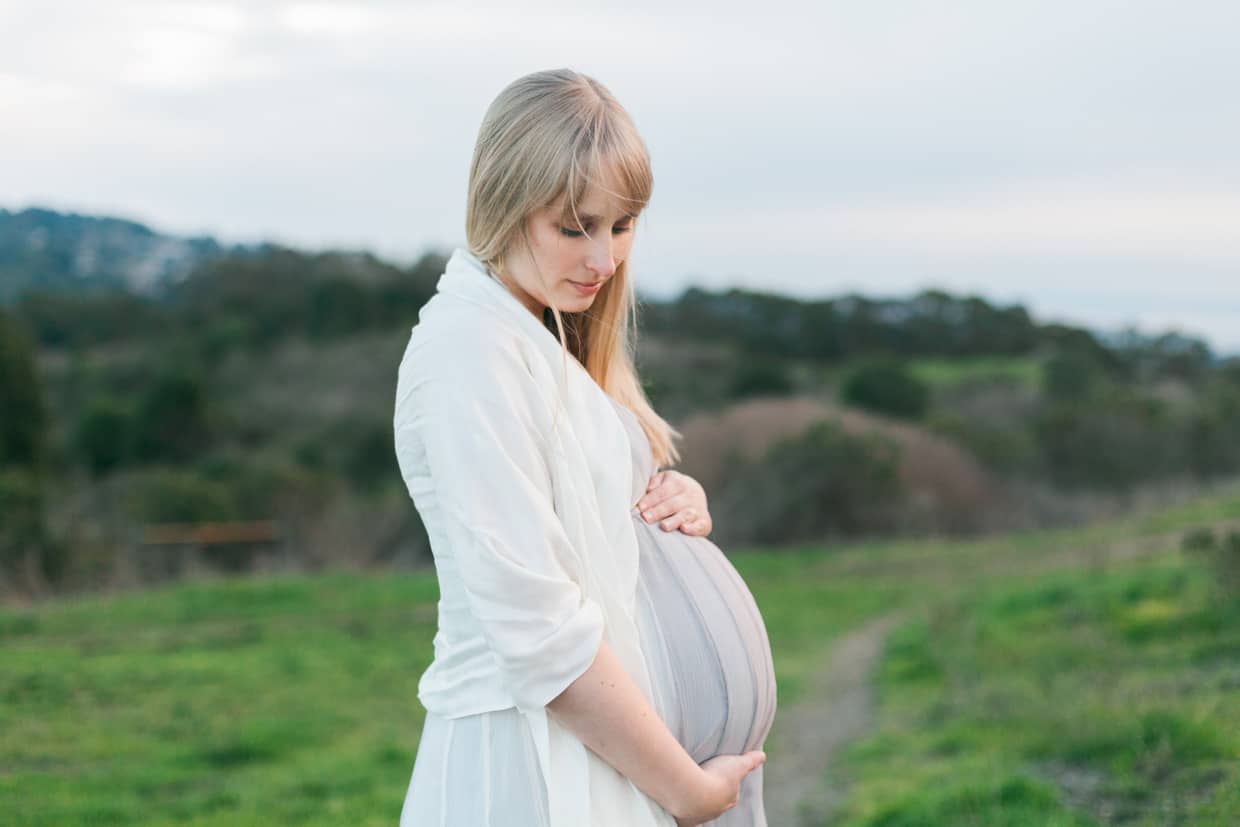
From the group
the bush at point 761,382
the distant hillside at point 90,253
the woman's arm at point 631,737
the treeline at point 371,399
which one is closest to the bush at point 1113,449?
the treeline at point 371,399

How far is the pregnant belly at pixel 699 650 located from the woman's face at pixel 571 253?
0.39 meters

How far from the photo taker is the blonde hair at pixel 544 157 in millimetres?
1840

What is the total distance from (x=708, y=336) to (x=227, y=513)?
123 feet

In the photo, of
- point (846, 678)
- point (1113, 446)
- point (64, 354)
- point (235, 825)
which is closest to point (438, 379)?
point (235, 825)

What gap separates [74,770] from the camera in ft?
21.4

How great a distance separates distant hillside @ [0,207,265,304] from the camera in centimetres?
3066

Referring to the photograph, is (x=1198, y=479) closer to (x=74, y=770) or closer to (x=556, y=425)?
(x=74, y=770)

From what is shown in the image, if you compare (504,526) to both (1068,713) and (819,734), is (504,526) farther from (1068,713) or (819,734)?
(819,734)

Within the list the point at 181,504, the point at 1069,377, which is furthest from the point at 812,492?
the point at 1069,377

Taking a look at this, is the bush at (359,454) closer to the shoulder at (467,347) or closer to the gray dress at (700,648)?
the gray dress at (700,648)

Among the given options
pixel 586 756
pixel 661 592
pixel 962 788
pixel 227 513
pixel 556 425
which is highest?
pixel 556 425

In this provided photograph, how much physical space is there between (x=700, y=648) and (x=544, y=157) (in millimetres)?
787

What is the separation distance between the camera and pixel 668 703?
193cm

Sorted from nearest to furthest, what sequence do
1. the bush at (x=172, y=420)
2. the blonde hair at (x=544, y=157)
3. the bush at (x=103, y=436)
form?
the blonde hair at (x=544, y=157)
the bush at (x=103, y=436)
the bush at (x=172, y=420)
